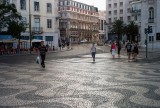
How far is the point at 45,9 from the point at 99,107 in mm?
51255

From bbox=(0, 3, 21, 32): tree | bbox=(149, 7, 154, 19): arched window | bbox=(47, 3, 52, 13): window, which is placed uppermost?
bbox=(47, 3, 52, 13): window

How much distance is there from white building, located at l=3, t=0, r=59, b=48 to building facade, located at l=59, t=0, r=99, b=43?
150 feet

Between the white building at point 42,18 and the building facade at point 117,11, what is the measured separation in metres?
43.2

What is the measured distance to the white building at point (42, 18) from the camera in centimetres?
5422

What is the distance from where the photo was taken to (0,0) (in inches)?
1638

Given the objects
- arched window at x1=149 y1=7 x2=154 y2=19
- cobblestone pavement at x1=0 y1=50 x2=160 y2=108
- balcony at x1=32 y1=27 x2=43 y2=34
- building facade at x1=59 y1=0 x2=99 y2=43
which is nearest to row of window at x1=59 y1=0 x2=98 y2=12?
building facade at x1=59 y1=0 x2=99 y2=43

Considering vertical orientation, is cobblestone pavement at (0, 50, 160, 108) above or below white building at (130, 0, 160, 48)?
below

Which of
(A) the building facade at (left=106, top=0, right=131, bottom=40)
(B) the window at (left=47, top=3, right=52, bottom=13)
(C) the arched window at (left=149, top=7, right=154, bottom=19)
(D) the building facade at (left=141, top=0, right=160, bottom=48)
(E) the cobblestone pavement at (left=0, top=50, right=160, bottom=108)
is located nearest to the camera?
(E) the cobblestone pavement at (left=0, top=50, right=160, bottom=108)

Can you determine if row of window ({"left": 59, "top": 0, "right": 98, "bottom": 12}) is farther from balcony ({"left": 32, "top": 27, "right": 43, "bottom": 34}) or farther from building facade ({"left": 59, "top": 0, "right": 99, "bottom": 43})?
balcony ({"left": 32, "top": 27, "right": 43, "bottom": 34})

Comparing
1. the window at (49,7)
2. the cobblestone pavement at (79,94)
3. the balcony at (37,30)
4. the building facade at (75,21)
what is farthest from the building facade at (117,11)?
the cobblestone pavement at (79,94)

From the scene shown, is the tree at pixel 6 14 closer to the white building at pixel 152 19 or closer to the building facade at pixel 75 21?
the white building at pixel 152 19

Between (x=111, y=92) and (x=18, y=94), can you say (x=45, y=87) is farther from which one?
(x=111, y=92)

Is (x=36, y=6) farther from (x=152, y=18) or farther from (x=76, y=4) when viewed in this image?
(x=76, y=4)

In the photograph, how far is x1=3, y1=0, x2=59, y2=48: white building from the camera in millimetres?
54219
